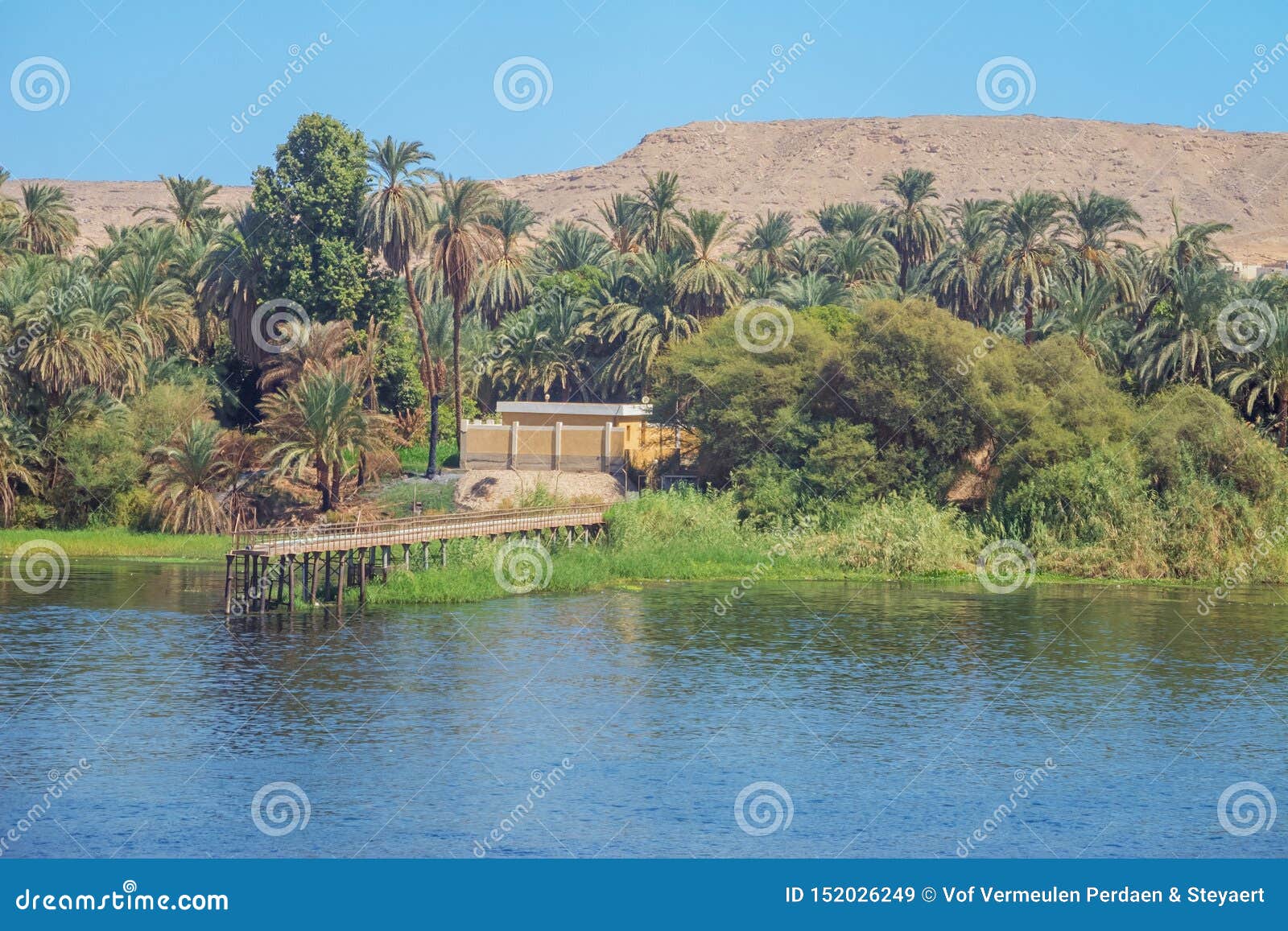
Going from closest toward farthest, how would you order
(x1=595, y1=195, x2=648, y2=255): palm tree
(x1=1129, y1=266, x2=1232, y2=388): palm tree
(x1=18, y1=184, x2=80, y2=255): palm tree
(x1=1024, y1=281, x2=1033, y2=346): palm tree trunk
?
(x1=1129, y1=266, x2=1232, y2=388): palm tree, (x1=1024, y1=281, x2=1033, y2=346): palm tree trunk, (x1=18, y1=184, x2=80, y2=255): palm tree, (x1=595, y1=195, x2=648, y2=255): palm tree

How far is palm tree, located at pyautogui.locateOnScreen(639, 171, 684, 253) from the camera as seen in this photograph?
88.7 m

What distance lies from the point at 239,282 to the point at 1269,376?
47.1 meters

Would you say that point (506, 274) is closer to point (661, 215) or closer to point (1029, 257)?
point (661, 215)

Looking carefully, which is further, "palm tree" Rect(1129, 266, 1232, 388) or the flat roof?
the flat roof

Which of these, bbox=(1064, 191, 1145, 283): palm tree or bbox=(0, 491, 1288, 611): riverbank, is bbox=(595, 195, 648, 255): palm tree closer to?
bbox=(1064, 191, 1145, 283): palm tree

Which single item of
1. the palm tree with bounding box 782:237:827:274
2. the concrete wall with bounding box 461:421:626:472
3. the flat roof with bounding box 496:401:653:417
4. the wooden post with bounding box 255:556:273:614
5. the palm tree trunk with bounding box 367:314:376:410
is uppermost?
the palm tree with bounding box 782:237:827:274

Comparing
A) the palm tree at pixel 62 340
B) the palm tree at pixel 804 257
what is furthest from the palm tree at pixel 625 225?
the palm tree at pixel 62 340

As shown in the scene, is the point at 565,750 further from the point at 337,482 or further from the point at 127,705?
the point at 337,482

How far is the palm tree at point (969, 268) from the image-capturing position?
86562 mm

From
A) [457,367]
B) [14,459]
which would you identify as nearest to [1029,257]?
[457,367]

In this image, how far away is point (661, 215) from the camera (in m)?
89.7

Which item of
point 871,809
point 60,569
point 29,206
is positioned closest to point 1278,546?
point 871,809

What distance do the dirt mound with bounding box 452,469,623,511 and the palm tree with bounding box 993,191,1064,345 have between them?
82.0ft

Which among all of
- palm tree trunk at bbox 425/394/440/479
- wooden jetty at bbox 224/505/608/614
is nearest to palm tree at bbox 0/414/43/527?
wooden jetty at bbox 224/505/608/614
